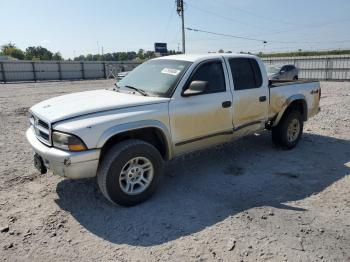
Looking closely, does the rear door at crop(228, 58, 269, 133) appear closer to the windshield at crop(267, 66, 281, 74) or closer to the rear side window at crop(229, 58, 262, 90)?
the rear side window at crop(229, 58, 262, 90)

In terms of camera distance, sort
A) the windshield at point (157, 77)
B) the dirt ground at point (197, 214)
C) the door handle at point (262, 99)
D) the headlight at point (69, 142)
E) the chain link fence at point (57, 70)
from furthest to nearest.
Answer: the chain link fence at point (57, 70)
the door handle at point (262, 99)
the windshield at point (157, 77)
the headlight at point (69, 142)
the dirt ground at point (197, 214)

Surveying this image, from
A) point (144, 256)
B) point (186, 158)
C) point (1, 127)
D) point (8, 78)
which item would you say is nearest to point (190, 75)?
point (186, 158)

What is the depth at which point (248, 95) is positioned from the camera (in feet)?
16.9

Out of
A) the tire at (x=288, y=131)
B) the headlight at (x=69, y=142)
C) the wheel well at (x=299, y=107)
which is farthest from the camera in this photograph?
the wheel well at (x=299, y=107)

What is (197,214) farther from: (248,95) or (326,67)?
(326,67)

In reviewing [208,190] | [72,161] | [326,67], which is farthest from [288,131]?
[326,67]

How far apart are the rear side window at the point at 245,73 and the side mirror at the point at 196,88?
0.94 m

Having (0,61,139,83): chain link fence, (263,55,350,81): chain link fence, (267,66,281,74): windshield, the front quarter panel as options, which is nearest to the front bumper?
the front quarter panel

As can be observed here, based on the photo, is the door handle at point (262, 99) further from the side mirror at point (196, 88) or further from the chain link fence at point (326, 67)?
the chain link fence at point (326, 67)

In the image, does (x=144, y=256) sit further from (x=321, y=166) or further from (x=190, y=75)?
(x=321, y=166)

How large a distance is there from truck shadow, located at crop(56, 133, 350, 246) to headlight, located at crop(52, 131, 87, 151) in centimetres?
87

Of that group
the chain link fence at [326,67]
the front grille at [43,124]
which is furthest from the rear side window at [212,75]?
the chain link fence at [326,67]

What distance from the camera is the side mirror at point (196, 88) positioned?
4.21m

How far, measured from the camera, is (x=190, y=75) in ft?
14.7
